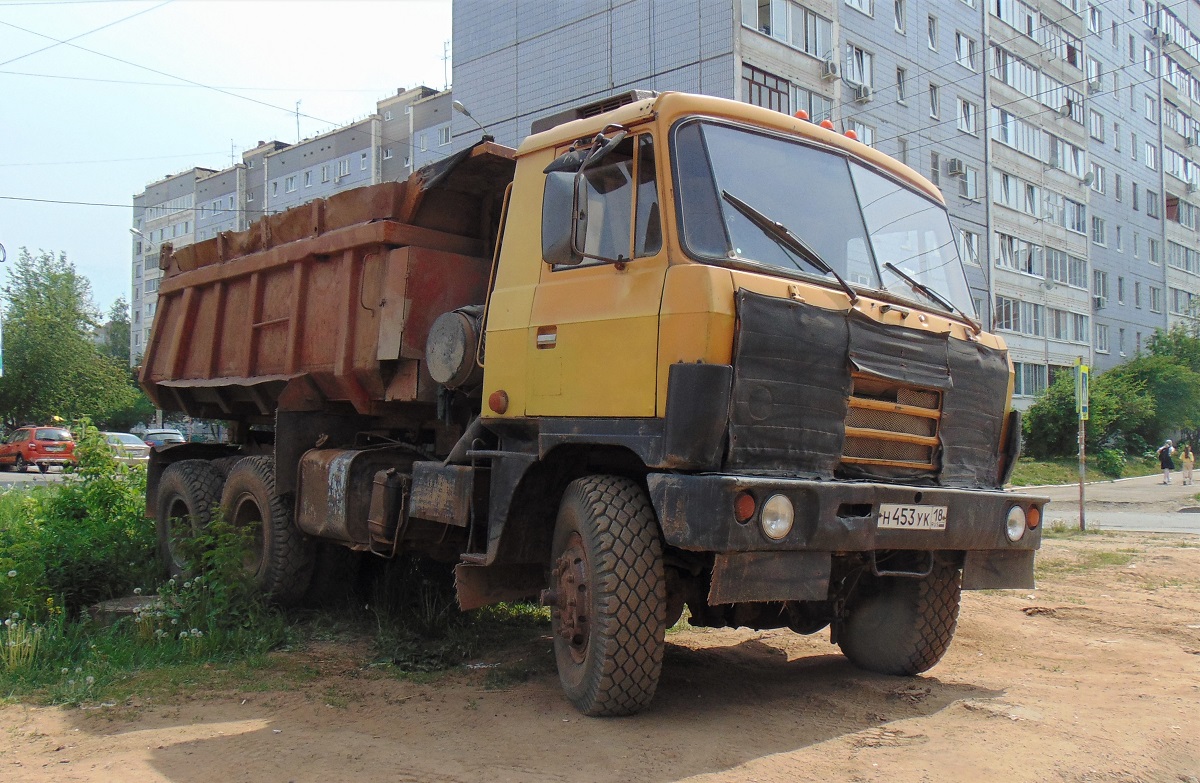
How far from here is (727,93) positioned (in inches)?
973

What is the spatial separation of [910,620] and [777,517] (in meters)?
1.73

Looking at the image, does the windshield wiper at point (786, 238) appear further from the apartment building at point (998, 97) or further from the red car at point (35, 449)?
the red car at point (35, 449)

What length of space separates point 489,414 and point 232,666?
2.19 metres

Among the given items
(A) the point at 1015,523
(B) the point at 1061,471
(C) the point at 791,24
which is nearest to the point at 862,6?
(C) the point at 791,24

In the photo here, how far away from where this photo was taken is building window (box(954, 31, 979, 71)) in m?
35.3

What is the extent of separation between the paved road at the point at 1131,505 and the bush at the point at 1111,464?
1996 millimetres

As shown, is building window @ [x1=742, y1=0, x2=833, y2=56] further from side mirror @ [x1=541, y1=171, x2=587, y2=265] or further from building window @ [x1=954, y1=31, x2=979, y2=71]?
side mirror @ [x1=541, y1=171, x2=587, y2=265]

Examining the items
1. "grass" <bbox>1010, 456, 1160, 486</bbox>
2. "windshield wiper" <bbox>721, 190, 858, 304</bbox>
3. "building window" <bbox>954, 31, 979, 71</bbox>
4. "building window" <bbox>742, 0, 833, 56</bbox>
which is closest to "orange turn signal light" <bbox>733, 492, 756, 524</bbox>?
"windshield wiper" <bbox>721, 190, 858, 304</bbox>

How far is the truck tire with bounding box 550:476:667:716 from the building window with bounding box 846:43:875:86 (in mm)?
27278

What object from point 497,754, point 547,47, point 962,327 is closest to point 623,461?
point 497,754

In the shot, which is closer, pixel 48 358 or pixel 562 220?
pixel 562 220

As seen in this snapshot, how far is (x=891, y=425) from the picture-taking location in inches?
188

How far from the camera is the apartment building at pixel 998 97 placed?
2630cm

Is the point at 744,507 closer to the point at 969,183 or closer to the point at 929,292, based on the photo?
the point at 929,292
